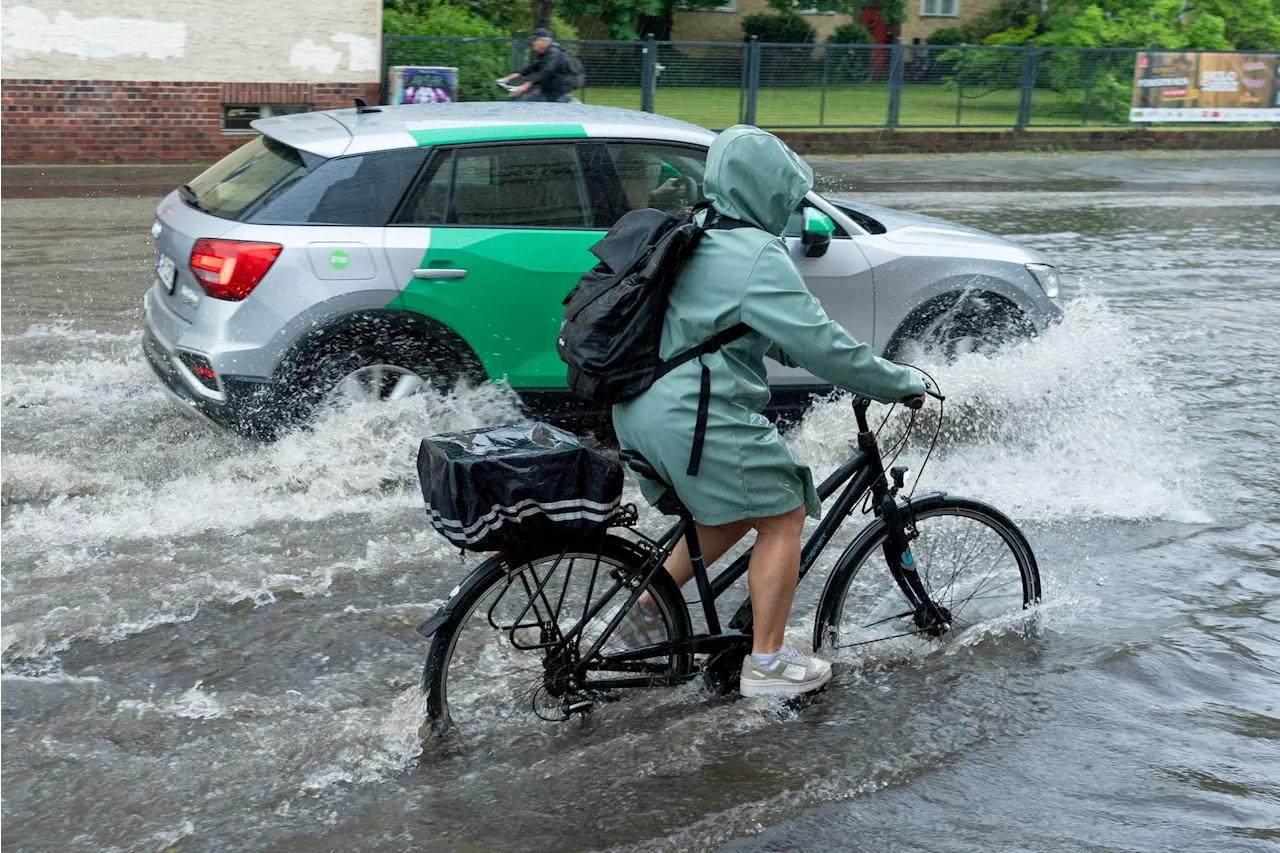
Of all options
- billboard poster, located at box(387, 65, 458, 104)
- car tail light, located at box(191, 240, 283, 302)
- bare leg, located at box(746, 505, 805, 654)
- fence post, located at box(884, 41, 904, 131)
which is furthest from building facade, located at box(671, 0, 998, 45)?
bare leg, located at box(746, 505, 805, 654)

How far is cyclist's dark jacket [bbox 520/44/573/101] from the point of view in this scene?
1559cm

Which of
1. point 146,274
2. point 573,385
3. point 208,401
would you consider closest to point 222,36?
point 146,274

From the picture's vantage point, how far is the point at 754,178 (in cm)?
382

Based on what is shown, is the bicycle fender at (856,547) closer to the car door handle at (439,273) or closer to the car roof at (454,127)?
the car door handle at (439,273)

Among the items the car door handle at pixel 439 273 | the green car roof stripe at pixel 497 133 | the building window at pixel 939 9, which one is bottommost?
the car door handle at pixel 439 273

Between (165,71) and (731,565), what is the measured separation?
49.5ft

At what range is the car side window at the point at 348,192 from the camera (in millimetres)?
6332

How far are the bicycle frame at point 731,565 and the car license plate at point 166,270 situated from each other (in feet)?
11.1

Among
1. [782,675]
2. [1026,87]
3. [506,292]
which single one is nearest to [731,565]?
[782,675]

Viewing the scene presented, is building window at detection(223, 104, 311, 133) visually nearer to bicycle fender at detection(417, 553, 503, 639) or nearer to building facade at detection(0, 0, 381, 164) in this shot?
building facade at detection(0, 0, 381, 164)

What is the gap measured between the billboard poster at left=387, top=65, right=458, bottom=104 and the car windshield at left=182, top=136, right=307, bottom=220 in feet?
39.1

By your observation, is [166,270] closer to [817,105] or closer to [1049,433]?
[1049,433]

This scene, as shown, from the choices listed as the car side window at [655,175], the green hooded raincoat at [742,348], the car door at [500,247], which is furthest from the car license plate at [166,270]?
the green hooded raincoat at [742,348]

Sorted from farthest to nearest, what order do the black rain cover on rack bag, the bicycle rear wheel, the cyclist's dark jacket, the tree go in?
the tree < the cyclist's dark jacket < the bicycle rear wheel < the black rain cover on rack bag
